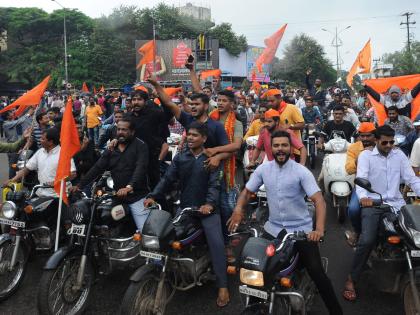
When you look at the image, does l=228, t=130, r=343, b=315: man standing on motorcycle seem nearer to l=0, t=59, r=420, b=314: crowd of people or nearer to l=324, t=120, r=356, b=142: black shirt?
l=0, t=59, r=420, b=314: crowd of people

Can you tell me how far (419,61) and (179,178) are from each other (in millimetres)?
47528

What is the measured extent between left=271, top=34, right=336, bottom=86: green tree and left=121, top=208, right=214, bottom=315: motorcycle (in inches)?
2515

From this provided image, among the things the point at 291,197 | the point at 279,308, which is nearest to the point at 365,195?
the point at 291,197

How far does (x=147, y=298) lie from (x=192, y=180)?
4.08 feet

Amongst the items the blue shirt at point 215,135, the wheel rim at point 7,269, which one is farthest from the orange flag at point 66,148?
the blue shirt at point 215,135

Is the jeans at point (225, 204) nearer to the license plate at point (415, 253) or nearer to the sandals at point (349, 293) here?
the sandals at point (349, 293)

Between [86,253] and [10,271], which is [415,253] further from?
[10,271]

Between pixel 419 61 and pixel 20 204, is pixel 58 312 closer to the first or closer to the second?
pixel 20 204

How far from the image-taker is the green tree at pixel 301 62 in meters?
67.3

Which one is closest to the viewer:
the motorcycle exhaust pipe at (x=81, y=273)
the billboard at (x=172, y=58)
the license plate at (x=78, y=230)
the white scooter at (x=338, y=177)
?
the motorcycle exhaust pipe at (x=81, y=273)

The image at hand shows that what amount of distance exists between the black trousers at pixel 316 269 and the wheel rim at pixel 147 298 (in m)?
1.17

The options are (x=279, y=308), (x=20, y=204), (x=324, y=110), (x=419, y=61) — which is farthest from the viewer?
(x=419, y=61)

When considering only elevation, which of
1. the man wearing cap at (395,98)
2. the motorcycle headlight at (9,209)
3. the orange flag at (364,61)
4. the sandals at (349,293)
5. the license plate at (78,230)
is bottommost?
the sandals at (349,293)

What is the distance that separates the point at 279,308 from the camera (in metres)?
3.00
